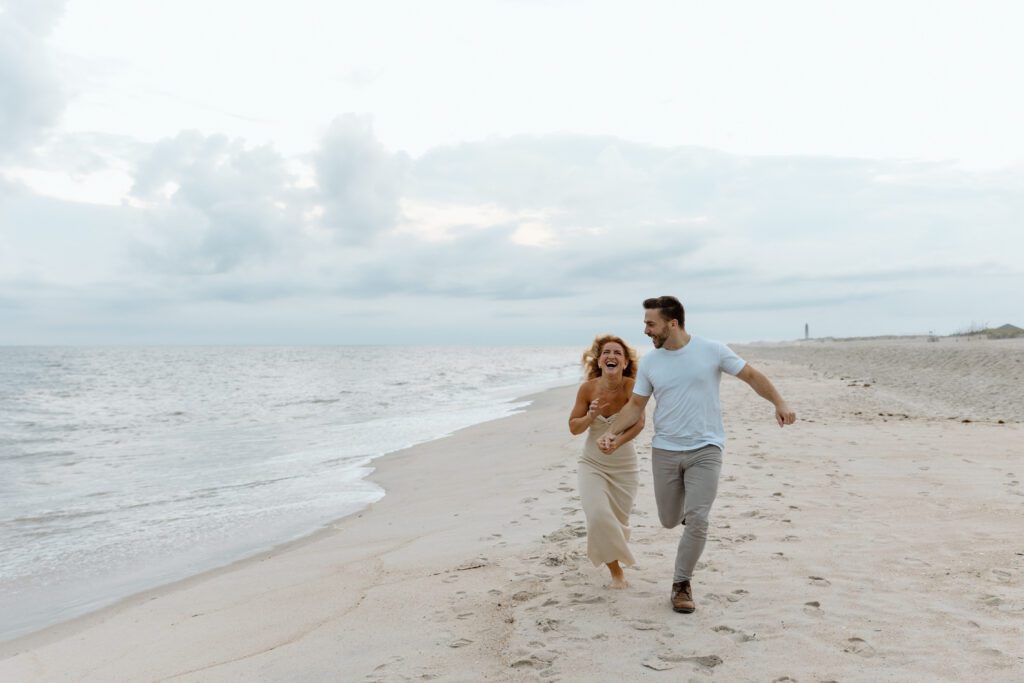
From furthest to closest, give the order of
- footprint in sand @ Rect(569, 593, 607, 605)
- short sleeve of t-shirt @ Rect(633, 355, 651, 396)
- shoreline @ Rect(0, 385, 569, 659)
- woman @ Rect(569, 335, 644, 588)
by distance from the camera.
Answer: shoreline @ Rect(0, 385, 569, 659) → woman @ Rect(569, 335, 644, 588) → footprint in sand @ Rect(569, 593, 607, 605) → short sleeve of t-shirt @ Rect(633, 355, 651, 396)

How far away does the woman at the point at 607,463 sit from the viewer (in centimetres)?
541

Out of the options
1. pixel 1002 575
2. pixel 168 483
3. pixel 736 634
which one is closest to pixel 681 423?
pixel 736 634

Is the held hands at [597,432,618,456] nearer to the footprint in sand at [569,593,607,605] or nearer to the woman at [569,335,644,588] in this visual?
the woman at [569,335,644,588]

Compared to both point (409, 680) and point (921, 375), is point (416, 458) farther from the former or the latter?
point (921, 375)

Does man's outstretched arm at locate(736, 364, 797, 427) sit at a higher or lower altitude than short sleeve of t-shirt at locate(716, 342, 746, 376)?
lower

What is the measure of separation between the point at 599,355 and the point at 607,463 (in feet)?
2.87

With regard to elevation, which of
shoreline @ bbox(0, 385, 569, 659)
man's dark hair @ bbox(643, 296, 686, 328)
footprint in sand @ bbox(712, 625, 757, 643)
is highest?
man's dark hair @ bbox(643, 296, 686, 328)

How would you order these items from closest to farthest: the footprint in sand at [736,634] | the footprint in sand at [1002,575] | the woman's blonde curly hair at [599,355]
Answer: the footprint in sand at [736,634]
the footprint in sand at [1002,575]
the woman's blonde curly hair at [599,355]

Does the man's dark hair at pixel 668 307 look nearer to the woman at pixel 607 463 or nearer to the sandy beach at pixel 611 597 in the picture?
the woman at pixel 607 463

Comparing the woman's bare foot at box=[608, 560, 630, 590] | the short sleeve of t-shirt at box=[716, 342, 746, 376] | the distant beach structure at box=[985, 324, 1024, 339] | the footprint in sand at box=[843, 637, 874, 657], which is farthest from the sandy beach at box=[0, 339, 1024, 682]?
the distant beach structure at box=[985, 324, 1024, 339]

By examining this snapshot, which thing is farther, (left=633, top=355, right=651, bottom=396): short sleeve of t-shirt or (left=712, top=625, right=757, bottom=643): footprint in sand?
(left=633, top=355, right=651, bottom=396): short sleeve of t-shirt

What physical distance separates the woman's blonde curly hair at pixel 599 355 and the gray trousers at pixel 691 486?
94 cm

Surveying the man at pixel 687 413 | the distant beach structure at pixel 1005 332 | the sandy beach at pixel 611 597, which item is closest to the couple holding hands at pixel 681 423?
the man at pixel 687 413

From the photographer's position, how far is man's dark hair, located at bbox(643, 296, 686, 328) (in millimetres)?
4844
